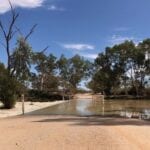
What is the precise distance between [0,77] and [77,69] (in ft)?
167

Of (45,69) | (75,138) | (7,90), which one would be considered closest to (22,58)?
(7,90)

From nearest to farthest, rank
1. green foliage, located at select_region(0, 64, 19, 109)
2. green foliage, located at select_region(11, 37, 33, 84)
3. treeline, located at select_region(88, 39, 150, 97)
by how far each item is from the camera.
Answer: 1. green foliage, located at select_region(0, 64, 19, 109)
2. green foliage, located at select_region(11, 37, 33, 84)
3. treeline, located at select_region(88, 39, 150, 97)

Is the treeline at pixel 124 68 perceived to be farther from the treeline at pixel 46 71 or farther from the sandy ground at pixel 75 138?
the sandy ground at pixel 75 138

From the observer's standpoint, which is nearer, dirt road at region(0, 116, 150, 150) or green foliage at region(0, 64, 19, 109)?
dirt road at region(0, 116, 150, 150)

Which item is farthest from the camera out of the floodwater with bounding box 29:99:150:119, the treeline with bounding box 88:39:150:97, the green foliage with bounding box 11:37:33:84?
the treeline with bounding box 88:39:150:97

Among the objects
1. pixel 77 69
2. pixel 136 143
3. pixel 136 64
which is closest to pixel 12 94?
pixel 136 143

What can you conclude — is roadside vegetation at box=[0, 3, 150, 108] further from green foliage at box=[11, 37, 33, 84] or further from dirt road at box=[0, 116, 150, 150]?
dirt road at box=[0, 116, 150, 150]

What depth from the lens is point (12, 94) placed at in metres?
34.8

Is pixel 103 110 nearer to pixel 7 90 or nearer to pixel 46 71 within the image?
pixel 7 90

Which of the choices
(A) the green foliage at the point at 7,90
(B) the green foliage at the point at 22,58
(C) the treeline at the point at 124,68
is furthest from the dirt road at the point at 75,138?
(C) the treeline at the point at 124,68

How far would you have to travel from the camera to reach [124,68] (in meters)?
76.4

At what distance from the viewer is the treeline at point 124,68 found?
240 feet

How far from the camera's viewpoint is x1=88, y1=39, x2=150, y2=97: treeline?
240 feet

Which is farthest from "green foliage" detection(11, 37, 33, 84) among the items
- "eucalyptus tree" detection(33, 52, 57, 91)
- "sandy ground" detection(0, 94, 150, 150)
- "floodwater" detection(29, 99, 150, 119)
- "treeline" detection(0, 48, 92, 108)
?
"sandy ground" detection(0, 94, 150, 150)
